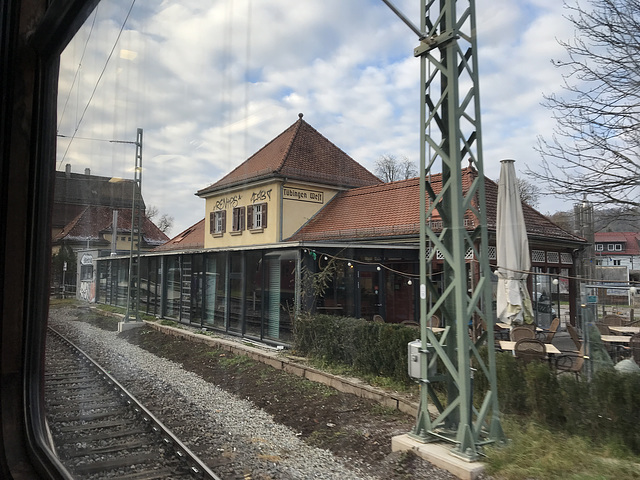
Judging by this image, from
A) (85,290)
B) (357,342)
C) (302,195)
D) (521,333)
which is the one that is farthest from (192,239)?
(521,333)

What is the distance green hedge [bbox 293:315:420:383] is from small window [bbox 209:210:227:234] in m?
2.12

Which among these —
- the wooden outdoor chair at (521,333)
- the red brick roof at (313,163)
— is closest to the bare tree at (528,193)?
the wooden outdoor chair at (521,333)

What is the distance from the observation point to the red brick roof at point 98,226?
3.34m

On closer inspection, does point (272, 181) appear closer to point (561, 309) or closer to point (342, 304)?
point (342, 304)

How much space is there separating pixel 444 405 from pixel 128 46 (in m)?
3.51

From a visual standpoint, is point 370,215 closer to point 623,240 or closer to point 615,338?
point 615,338

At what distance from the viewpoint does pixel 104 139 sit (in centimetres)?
367

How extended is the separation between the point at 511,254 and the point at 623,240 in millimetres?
1796

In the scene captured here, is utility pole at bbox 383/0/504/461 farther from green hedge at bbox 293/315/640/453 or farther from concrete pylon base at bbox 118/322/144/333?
concrete pylon base at bbox 118/322/144/333

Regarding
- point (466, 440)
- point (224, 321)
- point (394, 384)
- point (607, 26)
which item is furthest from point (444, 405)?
point (224, 321)

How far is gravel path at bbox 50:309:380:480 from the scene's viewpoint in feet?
11.0

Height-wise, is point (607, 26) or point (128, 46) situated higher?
point (128, 46)

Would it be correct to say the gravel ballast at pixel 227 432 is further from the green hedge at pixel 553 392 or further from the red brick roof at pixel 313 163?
the red brick roof at pixel 313 163

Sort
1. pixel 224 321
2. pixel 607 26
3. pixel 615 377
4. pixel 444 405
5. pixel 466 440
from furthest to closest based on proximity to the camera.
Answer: pixel 224 321 < pixel 444 405 < pixel 466 440 < pixel 615 377 < pixel 607 26
